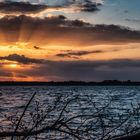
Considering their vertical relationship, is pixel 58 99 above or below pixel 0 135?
above

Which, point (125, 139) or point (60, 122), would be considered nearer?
point (125, 139)

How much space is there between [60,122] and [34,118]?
1185 millimetres

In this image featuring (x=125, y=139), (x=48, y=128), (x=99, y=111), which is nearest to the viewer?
(x=125, y=139)

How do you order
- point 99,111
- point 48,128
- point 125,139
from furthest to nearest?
point 99,111
point 48,128
point 125,139

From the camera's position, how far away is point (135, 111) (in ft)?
16.6

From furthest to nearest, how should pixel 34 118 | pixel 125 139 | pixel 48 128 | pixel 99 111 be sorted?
pixel 34 118
pixel 99 111
pixel 48 128
pixel 125 139

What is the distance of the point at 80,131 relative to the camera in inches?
182

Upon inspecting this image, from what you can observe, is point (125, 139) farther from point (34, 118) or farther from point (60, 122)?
point (34, 118)

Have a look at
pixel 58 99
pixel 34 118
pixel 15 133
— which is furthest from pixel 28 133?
pixel 34 118

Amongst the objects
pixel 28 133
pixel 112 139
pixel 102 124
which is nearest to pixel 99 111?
pixel 102 124

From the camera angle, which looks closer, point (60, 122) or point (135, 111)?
point (60, 122)

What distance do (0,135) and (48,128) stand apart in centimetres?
47

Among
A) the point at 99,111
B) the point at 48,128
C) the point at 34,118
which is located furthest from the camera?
the point at 34,118

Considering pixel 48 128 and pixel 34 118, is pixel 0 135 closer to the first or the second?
pixel 48 128
